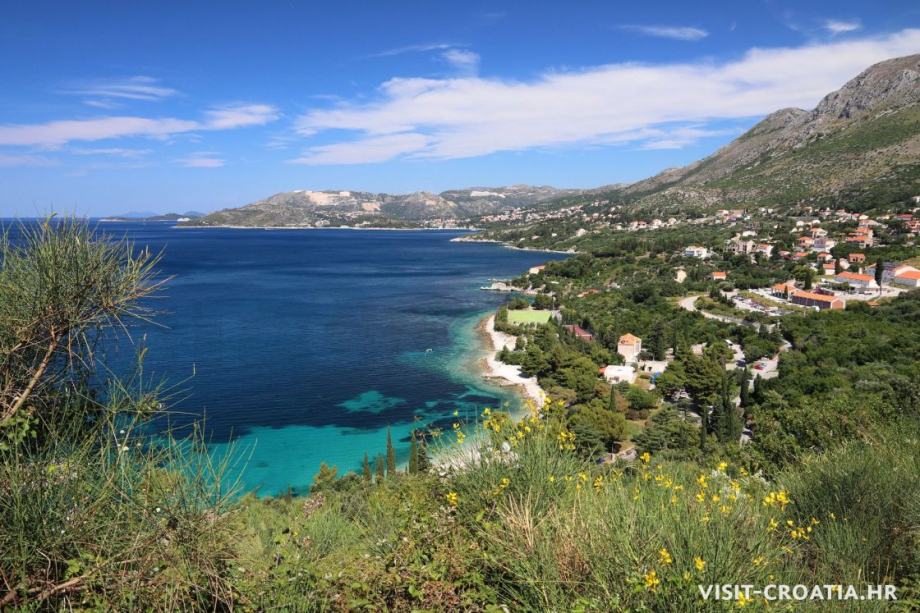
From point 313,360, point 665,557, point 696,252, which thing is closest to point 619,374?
point 313,360

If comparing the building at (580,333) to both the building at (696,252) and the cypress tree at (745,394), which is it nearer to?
the cypress tree at (745,394)

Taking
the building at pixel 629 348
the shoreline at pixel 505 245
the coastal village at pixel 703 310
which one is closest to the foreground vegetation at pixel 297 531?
the coastal village at pixel 703 310

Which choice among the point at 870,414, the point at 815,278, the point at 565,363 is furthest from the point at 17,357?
the point at 815,278

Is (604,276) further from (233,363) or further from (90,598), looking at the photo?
(90,598)

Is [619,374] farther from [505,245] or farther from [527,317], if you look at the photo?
[505,245]

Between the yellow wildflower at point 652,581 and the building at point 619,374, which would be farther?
the building at point 619,374

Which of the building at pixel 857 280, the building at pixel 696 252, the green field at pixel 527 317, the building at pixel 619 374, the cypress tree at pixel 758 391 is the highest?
the building at pixel 696 252
